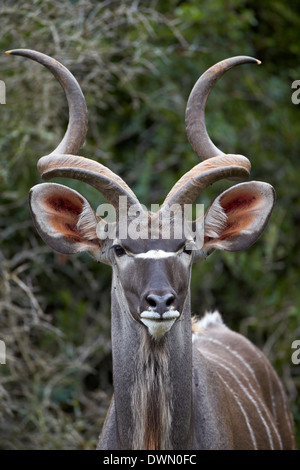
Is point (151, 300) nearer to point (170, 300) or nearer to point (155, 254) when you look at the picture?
point (170, 300)

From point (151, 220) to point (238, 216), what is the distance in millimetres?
497

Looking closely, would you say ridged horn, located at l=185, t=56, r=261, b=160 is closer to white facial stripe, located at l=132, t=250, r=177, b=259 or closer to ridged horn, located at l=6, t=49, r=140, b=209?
ridged horn, located at l=6, t=49, r=140, b=209

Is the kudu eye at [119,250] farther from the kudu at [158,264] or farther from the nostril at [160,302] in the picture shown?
the nostril at [160,302]

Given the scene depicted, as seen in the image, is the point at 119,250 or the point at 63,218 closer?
the point at 119,250

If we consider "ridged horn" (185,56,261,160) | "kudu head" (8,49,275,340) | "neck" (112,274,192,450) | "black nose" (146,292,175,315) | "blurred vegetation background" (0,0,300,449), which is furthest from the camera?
"blurred vegetation background" (0,0,300,449)

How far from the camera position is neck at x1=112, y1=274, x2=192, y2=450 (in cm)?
320

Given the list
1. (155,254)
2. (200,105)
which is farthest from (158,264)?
(200,105)

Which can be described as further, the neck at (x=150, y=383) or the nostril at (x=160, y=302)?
the neck at (x=150, y=383)

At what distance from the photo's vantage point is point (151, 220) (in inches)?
128

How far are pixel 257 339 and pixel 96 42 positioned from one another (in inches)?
109

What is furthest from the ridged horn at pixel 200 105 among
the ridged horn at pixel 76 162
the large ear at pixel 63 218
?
the large ear at pixel 63 218

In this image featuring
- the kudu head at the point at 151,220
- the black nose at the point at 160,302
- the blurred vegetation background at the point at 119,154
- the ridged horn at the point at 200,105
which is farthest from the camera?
the blurred vegetation background at the point at 119,154

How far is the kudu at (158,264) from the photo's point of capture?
3133mm

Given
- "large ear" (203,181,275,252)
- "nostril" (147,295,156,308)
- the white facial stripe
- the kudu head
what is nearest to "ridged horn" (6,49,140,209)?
the kudu head
